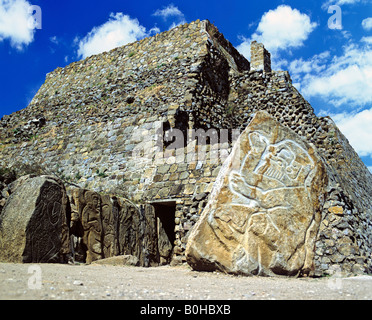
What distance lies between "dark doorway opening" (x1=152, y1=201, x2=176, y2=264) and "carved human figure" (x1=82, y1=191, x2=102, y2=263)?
5.94ft

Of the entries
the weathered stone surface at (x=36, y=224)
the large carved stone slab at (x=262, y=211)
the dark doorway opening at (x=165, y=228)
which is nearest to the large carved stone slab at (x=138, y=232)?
the dark doorway opening at (x=165, y=228)

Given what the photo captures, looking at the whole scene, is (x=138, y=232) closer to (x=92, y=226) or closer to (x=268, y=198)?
(x=92, y=226)

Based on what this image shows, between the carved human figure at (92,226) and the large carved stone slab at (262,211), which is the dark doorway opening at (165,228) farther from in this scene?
the large carved stone slab at (262,211)

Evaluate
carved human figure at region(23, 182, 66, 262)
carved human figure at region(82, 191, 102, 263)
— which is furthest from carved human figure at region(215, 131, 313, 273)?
carved human figure at region(82, 191, 102, 263)

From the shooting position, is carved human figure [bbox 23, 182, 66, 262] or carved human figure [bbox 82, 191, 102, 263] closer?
carved human figure [bbox 23, 182, 66, 262]

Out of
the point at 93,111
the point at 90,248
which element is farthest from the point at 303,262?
the point at 93,111

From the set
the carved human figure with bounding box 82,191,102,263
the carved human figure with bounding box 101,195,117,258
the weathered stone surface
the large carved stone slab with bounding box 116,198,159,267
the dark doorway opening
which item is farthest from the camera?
the dark doorway opening

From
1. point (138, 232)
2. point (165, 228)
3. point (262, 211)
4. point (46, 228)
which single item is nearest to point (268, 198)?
point (262, 211)

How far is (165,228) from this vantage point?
819cm

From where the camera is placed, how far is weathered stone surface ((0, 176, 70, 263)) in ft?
15.8

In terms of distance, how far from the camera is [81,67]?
15070mm

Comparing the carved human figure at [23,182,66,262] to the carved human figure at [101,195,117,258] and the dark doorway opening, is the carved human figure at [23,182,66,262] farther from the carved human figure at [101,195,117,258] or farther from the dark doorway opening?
the dark doorway opening

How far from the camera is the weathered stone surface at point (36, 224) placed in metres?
4.82
